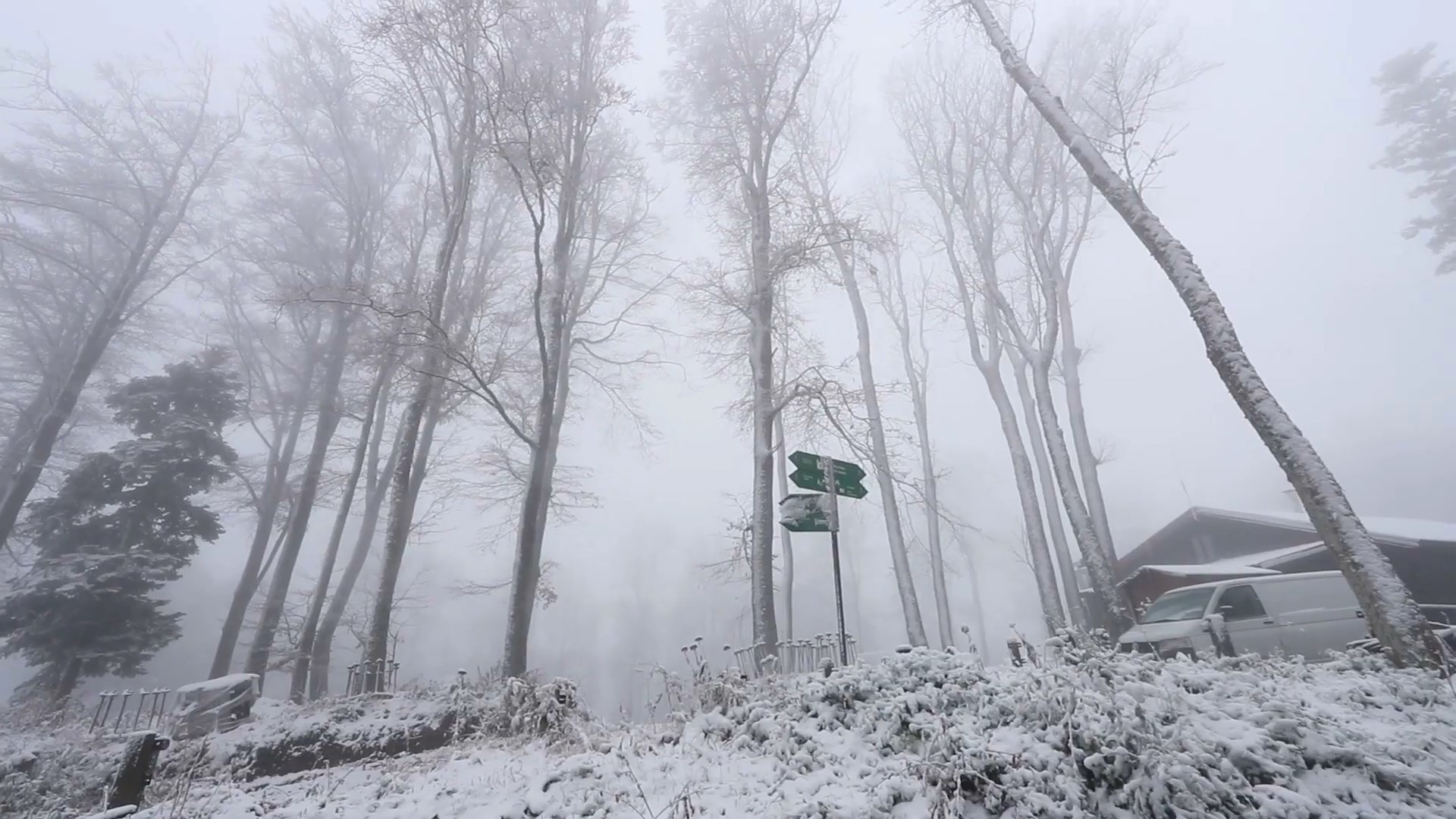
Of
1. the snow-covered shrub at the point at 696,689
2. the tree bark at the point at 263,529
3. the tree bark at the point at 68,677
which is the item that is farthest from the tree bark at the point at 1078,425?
the tree bark at the point at 68,677

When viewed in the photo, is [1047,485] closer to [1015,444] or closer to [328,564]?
[1015,444]

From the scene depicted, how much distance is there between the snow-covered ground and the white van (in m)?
4.04

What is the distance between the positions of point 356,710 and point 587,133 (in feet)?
31.0

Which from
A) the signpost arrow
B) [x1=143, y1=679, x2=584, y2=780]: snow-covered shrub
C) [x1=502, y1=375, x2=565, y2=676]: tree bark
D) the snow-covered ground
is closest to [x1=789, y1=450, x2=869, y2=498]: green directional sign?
the signpost arrow

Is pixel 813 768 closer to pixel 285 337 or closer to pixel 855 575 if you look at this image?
pixel 285 337

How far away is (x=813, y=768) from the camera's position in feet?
12.3

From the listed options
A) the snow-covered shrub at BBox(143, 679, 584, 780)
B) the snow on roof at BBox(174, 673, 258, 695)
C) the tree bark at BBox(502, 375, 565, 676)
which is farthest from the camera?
the tree bark at BBox(502, 375, 565, 676)

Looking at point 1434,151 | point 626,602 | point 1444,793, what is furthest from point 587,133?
point 626,602

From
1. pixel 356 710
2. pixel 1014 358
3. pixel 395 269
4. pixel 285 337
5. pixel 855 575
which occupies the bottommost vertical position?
pixel 356 710

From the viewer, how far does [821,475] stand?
276 inches

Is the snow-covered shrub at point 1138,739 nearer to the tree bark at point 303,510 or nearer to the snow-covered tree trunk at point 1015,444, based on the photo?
the snow-covered tree trunk at point 1015,444

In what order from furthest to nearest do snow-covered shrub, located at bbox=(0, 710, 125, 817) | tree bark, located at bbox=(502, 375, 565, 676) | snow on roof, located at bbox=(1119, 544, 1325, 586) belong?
snow on roof, located at bbox=(1119, 544, 1325, 586) → tree bark, located at bbox=(502, 375, 565, 676) → snow-covered shrub, located at bbox=(0, 710, 125, 817)

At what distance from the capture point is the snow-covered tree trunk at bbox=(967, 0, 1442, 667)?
15.4ft

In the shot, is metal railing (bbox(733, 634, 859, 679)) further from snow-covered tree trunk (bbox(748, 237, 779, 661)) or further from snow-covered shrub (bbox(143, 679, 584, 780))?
snow-covered shrub (bbox(143, 679, 584, 780))
